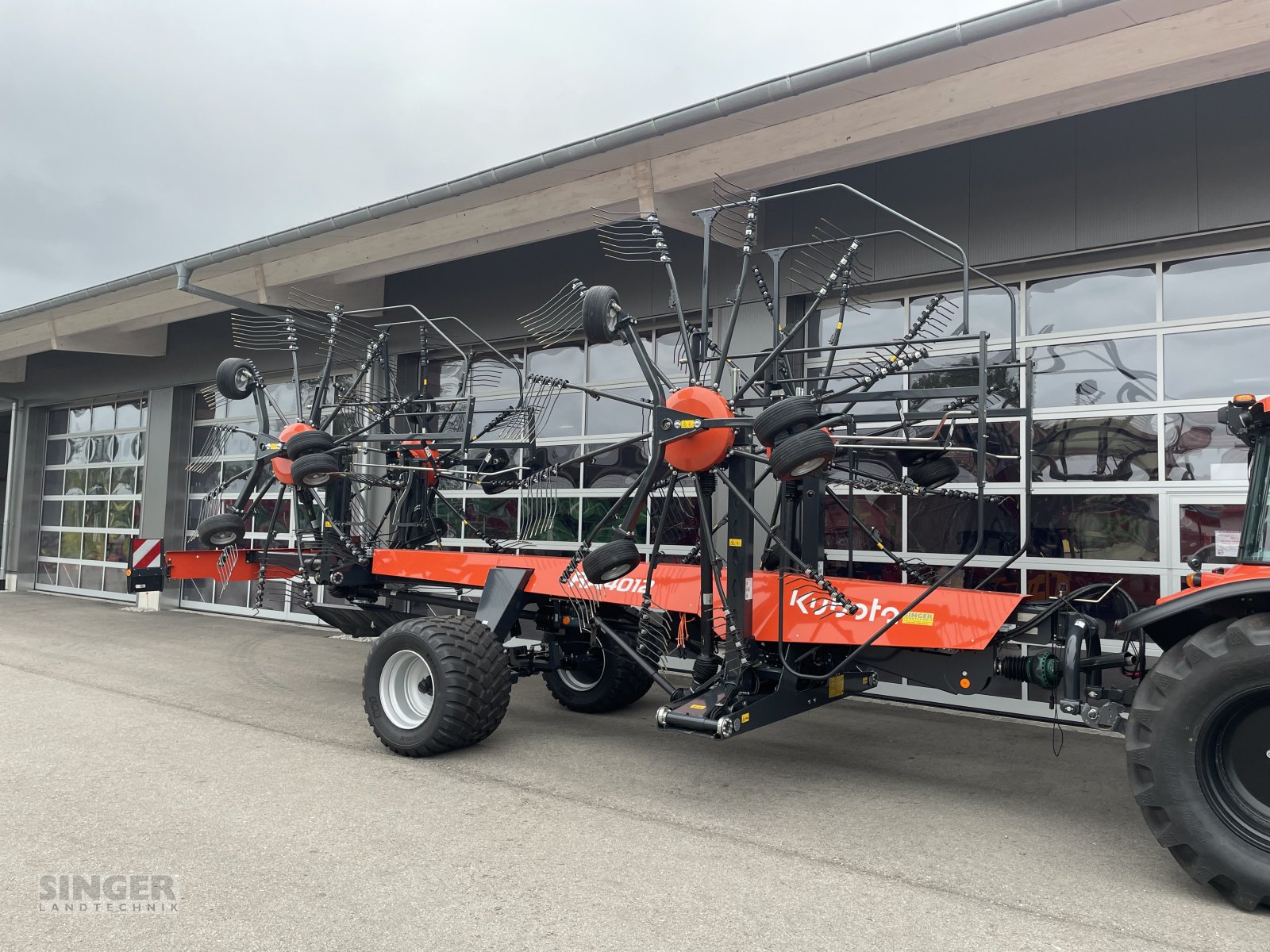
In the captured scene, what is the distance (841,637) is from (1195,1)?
4255 mm

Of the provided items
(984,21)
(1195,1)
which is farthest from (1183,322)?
(984,21)

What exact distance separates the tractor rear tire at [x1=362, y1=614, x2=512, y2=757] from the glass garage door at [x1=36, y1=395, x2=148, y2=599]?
1111 cm

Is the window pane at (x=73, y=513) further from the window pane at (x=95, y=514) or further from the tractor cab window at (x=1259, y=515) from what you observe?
the tractor cab window at (x=1259, y=515)

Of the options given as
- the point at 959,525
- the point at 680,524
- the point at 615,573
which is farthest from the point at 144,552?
the point at 959,525

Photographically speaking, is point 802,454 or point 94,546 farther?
point 94,546

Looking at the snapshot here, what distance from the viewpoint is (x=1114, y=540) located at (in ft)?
22.1

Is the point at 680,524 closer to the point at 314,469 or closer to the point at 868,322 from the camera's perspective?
the point at 868,322

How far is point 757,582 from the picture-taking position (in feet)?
17.0

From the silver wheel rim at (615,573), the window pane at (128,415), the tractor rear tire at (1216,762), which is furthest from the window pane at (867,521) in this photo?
the window pane at (128,415)

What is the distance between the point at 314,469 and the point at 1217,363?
632 centimetres

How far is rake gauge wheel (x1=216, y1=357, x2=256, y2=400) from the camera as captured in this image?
25.8 ft

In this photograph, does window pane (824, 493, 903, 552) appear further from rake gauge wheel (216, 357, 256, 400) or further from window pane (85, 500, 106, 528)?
window pane (85, 500, 106, 528)

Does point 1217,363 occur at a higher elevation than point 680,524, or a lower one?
higher

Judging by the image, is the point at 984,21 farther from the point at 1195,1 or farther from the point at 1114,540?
the point at 1114,540
